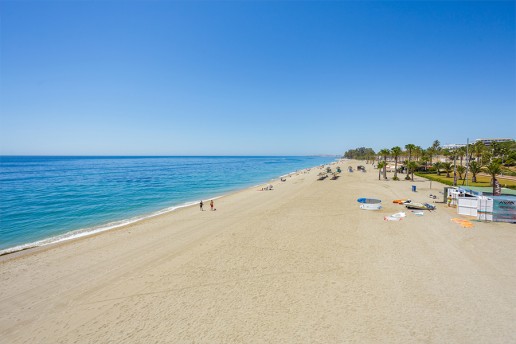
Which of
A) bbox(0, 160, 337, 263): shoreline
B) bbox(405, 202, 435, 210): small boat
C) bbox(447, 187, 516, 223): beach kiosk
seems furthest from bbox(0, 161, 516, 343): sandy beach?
bbox(405, 202, 435, 210): small boat

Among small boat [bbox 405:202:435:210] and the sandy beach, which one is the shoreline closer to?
the sandy beach

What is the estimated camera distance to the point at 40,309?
9969 mm

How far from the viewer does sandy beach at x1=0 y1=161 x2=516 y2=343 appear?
827cm

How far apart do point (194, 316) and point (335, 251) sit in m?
8.95

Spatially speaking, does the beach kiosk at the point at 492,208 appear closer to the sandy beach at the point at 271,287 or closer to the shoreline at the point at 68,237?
the sandy beach at the point at 271,287

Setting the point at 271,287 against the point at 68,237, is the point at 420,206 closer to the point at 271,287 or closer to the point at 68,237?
the point at 271,287

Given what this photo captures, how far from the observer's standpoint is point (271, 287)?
10.8m

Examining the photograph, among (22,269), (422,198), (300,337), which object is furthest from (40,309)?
(422,198)

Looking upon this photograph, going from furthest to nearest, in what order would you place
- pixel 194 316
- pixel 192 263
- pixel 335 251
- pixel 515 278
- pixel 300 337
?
1. pixel 335 251
2. pixel 192 263
3. pixel 515 278
4. pixel 194 316
5. pixel 300 337

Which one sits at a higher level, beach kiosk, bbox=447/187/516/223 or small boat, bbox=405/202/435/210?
beach kiosk, bbox=447/187/516/223

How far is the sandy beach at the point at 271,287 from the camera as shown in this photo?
8.27m

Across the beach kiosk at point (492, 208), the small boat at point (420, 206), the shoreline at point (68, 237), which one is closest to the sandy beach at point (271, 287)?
the beach kiosk at point (492, 208)

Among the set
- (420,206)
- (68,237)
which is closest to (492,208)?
(420,206)

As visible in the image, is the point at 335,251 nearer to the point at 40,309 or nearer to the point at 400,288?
the point at 400,288
